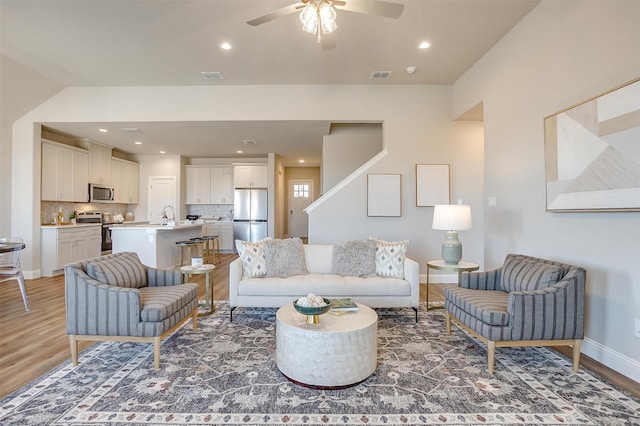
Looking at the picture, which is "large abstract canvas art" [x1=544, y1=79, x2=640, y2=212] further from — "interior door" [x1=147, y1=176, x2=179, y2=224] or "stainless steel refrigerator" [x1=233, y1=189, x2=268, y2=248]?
"interior door" [x1=147, y1=176, x2=179, y2=224]

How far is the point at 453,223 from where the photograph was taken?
3.23 m

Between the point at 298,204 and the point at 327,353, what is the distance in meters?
8.96

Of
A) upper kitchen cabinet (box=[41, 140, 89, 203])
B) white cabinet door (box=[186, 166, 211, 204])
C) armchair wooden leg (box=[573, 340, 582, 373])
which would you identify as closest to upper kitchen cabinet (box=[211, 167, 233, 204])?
white cabinet door (box=[186, 166, 211, 204])

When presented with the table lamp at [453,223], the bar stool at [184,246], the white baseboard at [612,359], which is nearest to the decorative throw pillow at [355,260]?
the table lamp at [453,223]

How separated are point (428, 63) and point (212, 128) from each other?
3.72 m

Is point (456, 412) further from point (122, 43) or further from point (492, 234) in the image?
point (122, 43)

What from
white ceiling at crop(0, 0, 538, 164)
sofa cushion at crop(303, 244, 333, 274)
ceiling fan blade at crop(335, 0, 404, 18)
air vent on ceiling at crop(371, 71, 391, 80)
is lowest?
sofa cushion at crop(303, 244, 333, 274)

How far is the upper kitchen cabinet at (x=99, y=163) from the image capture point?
6504 mm

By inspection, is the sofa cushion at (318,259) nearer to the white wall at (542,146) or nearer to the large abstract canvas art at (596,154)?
the white wall at (542,146)

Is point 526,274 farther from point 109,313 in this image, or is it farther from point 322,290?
point 109,313

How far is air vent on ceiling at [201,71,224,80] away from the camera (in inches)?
171

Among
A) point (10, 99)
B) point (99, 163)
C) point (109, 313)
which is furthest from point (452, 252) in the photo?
point (99, 163)

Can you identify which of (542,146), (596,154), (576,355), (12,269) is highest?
(542,146)

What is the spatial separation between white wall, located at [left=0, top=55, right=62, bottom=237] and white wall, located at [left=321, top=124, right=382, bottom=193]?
465 cm
